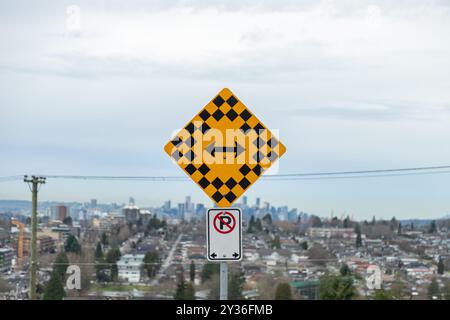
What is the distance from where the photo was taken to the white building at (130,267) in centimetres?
1936

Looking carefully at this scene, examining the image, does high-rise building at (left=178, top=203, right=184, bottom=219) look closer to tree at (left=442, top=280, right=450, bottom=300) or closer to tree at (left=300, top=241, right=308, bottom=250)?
tree at (left=300, top=241, right=308, bottom=250)

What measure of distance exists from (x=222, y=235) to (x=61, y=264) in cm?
1274

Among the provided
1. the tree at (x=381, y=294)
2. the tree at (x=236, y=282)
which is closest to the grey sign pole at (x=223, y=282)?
the tree at (x=236, y=282)

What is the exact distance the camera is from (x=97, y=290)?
16062 mm

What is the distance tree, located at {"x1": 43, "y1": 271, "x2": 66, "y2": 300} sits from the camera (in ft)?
51.6

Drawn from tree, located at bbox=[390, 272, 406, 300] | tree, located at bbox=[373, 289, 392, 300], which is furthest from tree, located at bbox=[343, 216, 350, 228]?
tree, located at bbox=[373, 289, 392, 300]

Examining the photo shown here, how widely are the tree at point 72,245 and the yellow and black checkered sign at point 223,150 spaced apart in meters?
14.7

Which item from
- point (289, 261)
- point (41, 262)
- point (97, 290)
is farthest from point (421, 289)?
point (41, 262)

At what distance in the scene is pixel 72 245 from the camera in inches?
888

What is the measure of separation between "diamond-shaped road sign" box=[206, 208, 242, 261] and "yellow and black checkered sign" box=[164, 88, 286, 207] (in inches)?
5.3

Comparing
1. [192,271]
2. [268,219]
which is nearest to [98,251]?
[192,271]

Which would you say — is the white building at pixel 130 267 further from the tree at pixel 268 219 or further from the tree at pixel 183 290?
the tree at pixel 268 219

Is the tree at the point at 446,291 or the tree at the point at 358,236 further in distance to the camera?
the tree at the point at 358,236
